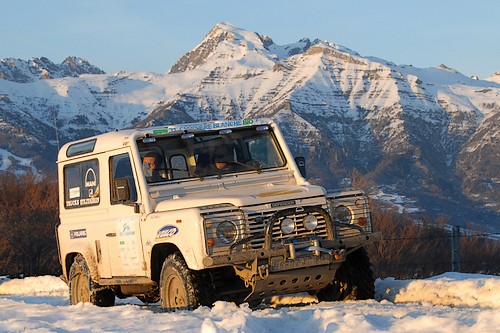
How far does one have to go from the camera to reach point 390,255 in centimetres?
10719

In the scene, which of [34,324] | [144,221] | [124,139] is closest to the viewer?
[34,324]

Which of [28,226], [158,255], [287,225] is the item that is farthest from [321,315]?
[28,226]

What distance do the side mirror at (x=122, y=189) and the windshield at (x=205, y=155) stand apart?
0.97 ft

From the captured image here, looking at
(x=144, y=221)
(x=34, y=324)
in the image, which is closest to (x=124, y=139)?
(x=144, y=221)

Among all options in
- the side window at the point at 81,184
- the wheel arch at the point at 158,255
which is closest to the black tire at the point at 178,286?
the wheel arch at the point at 158,255

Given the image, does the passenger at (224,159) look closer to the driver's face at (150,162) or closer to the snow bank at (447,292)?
the driver's face at (150,162)

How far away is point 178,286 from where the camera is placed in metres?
10.2

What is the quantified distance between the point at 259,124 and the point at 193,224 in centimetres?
264

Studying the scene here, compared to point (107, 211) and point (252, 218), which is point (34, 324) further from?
point (107, 211)

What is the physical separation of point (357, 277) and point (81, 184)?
13.3 ft

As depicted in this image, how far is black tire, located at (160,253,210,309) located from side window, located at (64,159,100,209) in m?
2.18

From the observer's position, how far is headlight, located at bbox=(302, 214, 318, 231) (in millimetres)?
9945

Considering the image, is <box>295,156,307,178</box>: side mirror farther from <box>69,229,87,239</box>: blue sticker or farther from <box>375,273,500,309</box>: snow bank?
<box>69,229,87,239</box>: blue sticker

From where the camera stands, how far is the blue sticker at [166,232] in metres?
10.0
